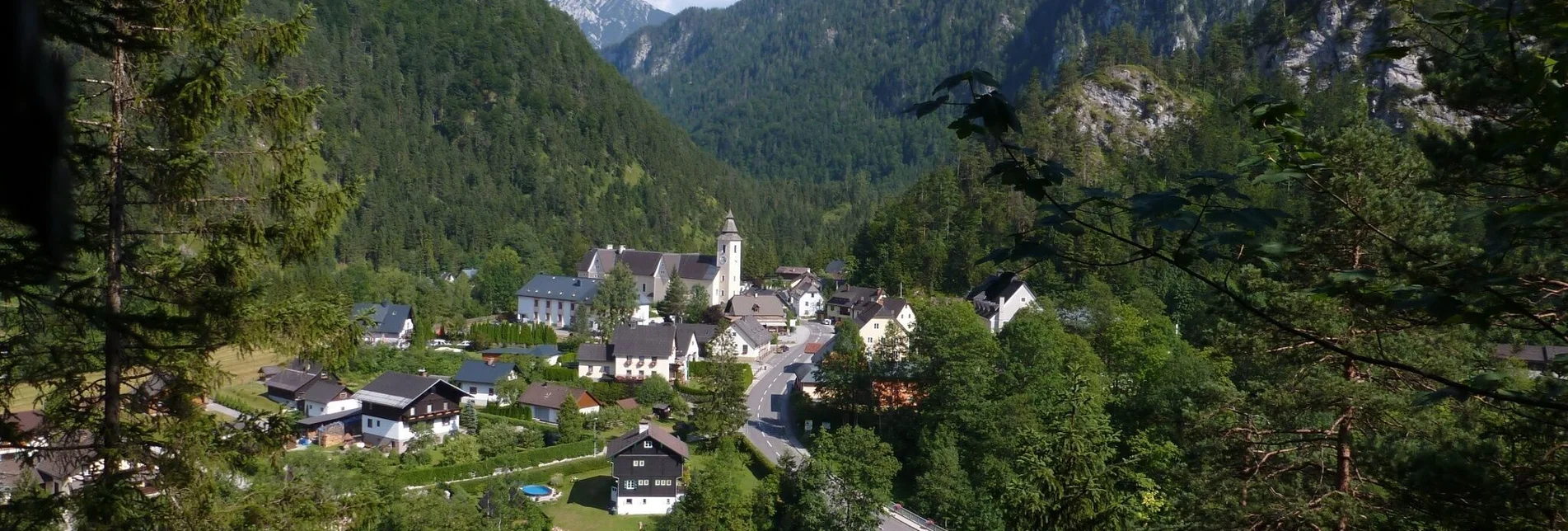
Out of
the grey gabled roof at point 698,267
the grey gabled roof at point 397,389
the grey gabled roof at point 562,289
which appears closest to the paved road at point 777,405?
the grey gabled roof at point 397,389

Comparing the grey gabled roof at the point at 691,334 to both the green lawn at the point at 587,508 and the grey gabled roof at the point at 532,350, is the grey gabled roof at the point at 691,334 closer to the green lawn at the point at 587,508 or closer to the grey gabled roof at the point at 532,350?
the grey gabled roof at the point at 532,350

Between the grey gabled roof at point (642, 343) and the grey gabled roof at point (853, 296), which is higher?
the grey gabled roof at point (853, 296)

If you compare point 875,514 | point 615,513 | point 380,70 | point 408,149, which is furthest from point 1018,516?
point 380,70

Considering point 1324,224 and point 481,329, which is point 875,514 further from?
point 481,329

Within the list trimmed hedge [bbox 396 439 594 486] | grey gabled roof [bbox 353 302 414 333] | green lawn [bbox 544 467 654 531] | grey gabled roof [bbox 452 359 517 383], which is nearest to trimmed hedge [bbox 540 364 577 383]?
grey gabled roof [bbox 452 359 517 383]

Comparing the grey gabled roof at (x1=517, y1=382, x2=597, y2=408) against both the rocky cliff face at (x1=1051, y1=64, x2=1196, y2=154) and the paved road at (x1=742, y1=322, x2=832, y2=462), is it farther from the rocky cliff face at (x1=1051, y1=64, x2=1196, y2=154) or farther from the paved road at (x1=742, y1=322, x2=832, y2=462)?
the rocky cliff face at (x1=1051, y1=64, x2=1196, y2=154)

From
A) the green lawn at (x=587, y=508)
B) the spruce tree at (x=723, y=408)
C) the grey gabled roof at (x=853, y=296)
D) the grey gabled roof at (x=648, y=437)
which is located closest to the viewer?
the green lawn at (x=587, y=508)
